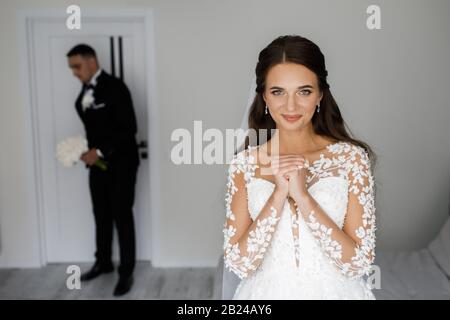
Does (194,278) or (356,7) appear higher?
(356,7)

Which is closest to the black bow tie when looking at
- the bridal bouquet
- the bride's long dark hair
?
the bridal bouquet

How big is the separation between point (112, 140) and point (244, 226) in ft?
7.67

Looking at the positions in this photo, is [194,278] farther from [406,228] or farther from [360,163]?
[360,163]

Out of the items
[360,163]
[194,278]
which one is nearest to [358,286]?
[360,163]

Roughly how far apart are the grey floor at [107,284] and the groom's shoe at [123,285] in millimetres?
44

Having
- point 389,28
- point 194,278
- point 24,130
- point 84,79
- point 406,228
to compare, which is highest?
point 389,28

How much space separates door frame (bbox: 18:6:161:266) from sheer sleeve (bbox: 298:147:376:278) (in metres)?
2.80

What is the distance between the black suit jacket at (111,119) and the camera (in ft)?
11.8

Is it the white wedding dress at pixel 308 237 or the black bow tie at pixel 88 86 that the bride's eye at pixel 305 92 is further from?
the black bow tie at pixel 88 86

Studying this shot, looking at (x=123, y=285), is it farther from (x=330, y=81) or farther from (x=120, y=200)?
(x=330, y=81)

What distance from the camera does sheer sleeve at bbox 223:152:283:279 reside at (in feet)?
A: 4.68

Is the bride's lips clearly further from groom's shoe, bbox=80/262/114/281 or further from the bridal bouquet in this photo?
groom's shoe, bbox=80/262/114/281
